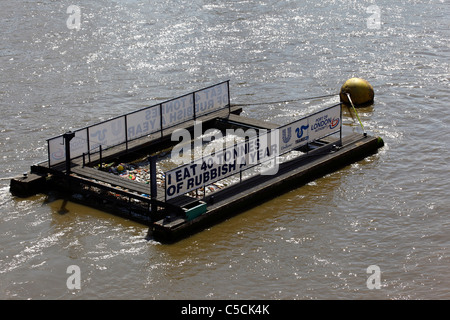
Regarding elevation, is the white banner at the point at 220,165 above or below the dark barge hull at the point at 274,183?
above

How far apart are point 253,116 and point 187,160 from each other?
5.55 metres

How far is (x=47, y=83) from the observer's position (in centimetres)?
3675

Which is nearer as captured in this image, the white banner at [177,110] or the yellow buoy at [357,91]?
the white banner at [177,110]

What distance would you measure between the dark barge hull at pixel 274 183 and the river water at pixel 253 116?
0.36 m

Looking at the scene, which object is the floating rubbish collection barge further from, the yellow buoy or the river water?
the yellow buoy

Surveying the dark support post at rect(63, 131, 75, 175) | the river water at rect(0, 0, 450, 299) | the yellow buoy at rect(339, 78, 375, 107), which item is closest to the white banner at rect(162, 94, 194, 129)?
the river water at rect(0, 0, 450, 299)

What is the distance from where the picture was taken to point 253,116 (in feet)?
104

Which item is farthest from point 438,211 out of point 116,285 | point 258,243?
point 116,285

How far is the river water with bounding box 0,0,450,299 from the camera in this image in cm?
1969

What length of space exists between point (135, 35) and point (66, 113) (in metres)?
14.2

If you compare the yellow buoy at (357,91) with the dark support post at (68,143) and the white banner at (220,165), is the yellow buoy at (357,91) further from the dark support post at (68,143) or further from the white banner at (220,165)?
the dark support post at (68,143)

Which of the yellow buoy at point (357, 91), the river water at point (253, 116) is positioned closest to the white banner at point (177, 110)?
the river water at point (253, 116)

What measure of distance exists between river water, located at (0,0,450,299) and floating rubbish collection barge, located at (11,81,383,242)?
1.86 feet

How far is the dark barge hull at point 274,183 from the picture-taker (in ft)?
71.0
